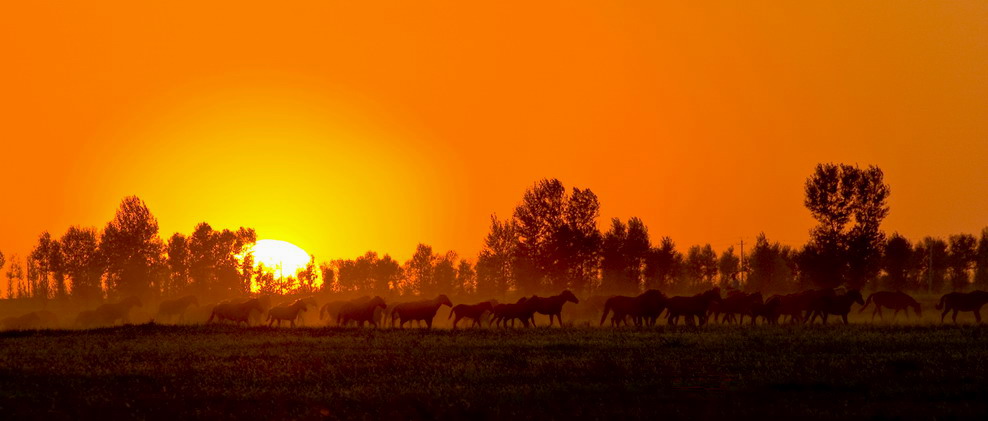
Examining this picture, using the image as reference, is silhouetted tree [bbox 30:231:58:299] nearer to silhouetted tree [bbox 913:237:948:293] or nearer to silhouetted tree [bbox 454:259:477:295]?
silhouetted tree [bbox 454:259:477:295]

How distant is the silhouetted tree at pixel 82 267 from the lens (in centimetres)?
11930

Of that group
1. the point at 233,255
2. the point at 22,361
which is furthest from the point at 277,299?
the point at 22,361

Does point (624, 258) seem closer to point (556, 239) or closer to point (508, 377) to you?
point (556, 239)

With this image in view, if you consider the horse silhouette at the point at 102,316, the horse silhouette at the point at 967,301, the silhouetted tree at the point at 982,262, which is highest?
the silhouetted tree at the point at 982,262

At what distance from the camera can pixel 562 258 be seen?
342 feet

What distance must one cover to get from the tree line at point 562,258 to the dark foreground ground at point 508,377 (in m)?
60.7

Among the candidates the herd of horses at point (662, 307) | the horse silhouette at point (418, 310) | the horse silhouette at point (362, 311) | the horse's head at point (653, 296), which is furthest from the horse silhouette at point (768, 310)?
the horse silhouette at point (362, 311)

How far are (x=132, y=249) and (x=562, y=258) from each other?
52291mm

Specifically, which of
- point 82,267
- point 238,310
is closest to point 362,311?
point 238,310

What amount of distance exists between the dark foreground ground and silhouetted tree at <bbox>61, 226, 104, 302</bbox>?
293ft

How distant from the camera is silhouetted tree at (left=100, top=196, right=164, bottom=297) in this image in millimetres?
112688

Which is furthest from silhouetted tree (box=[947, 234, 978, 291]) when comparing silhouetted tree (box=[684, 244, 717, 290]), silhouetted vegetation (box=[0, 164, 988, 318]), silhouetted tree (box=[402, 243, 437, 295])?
silhouetted tree (box=[402, 243, 437, 295])

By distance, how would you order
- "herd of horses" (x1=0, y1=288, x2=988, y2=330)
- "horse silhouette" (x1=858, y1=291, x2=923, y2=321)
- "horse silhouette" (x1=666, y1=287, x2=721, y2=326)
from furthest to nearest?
"horse silhouette" (x1=858, y1=291, x2=923, y2=321) < "herd of horses" (x1=0, y1=288, x2=988, y2=330) < "horse silhouette" (x1=666, y1=287, x2=721, y2=326)

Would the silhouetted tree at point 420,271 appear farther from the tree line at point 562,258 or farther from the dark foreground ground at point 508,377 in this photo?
the dark foreground ground at point 508,377
